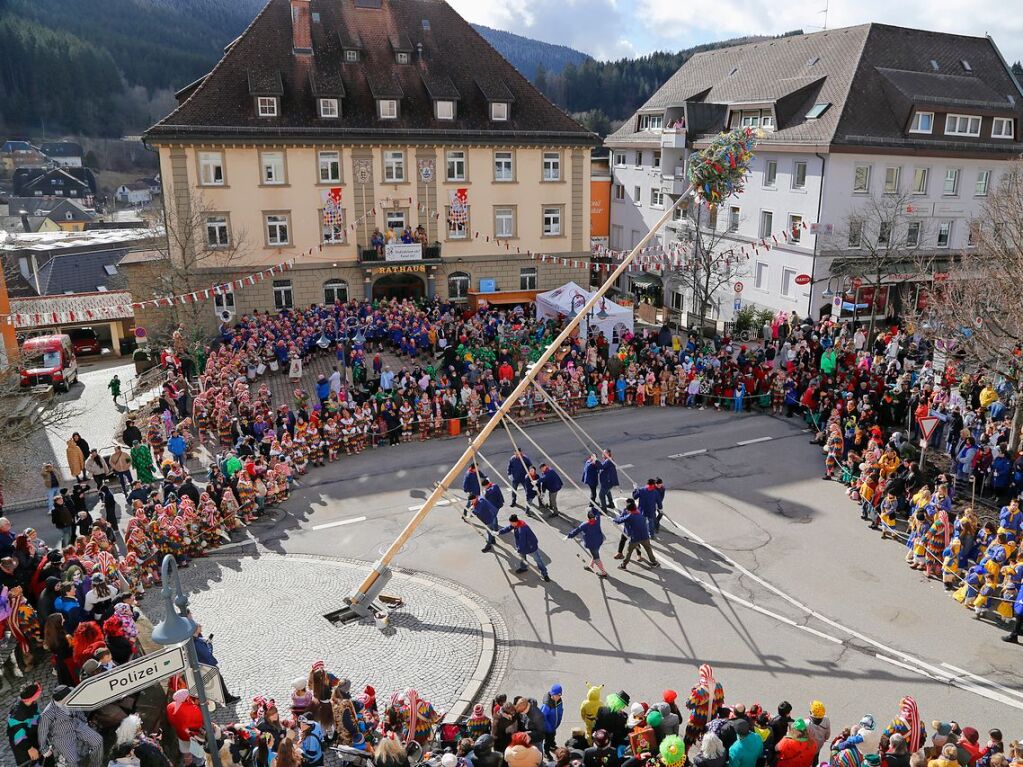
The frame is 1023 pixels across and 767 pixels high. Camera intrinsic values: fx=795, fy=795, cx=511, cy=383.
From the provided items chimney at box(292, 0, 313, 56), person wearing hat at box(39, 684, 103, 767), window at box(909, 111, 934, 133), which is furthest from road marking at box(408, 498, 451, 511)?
window at box(909, 111, 934, 133)

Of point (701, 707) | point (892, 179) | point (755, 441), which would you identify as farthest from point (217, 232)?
point (701, 707)

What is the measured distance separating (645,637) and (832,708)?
9.58ft

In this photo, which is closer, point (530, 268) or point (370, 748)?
point (370, 748)

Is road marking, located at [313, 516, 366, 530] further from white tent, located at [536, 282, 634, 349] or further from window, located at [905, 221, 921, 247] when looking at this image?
window, located at [905, 221, 921, 247]

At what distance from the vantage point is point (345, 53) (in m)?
35.8

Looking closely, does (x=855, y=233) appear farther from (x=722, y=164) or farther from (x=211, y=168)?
(x=211, y=168)

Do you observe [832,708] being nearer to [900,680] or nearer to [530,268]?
[900,680]

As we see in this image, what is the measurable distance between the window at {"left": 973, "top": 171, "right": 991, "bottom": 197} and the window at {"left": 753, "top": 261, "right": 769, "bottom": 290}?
10.3 m

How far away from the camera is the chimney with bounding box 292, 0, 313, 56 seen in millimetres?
35062

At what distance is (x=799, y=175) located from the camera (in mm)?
35406

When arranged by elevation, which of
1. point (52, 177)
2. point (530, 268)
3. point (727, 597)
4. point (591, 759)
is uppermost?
point (52, 177)

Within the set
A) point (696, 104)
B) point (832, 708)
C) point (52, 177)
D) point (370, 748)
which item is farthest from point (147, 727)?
point (52, 177)

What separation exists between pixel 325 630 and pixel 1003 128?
3970 cm

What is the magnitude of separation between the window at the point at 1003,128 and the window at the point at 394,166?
1086 inches
